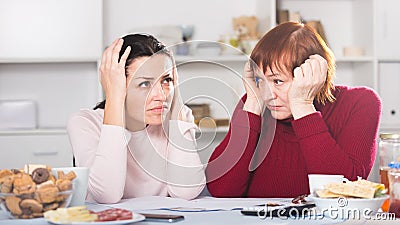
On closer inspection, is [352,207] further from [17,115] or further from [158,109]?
[17,115]

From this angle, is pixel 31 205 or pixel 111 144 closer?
pixel 31 205

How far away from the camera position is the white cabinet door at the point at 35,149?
3.22 m

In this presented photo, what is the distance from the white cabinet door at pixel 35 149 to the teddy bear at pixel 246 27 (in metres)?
1.03

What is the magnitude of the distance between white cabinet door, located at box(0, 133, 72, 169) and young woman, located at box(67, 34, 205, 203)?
1636 mm

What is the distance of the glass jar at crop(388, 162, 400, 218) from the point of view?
1306 mm

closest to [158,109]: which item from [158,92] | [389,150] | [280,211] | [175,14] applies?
[158,92]

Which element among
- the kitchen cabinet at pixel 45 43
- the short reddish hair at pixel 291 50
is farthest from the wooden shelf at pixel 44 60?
the short reddish hair at pixel 291 50

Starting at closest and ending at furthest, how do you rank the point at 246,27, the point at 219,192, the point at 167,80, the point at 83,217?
the point at 83,217, the point at 167,80, the point at 219,192, the point at 246,27

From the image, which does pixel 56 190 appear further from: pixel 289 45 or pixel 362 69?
pixel 362 69

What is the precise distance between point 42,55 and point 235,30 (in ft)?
3.24

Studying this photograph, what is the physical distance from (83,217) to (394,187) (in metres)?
0.62

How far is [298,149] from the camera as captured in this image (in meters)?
1.78

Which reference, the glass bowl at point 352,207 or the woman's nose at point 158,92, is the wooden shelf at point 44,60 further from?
the glass bowl at point 352,207

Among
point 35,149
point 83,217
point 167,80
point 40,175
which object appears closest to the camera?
point 83,217
